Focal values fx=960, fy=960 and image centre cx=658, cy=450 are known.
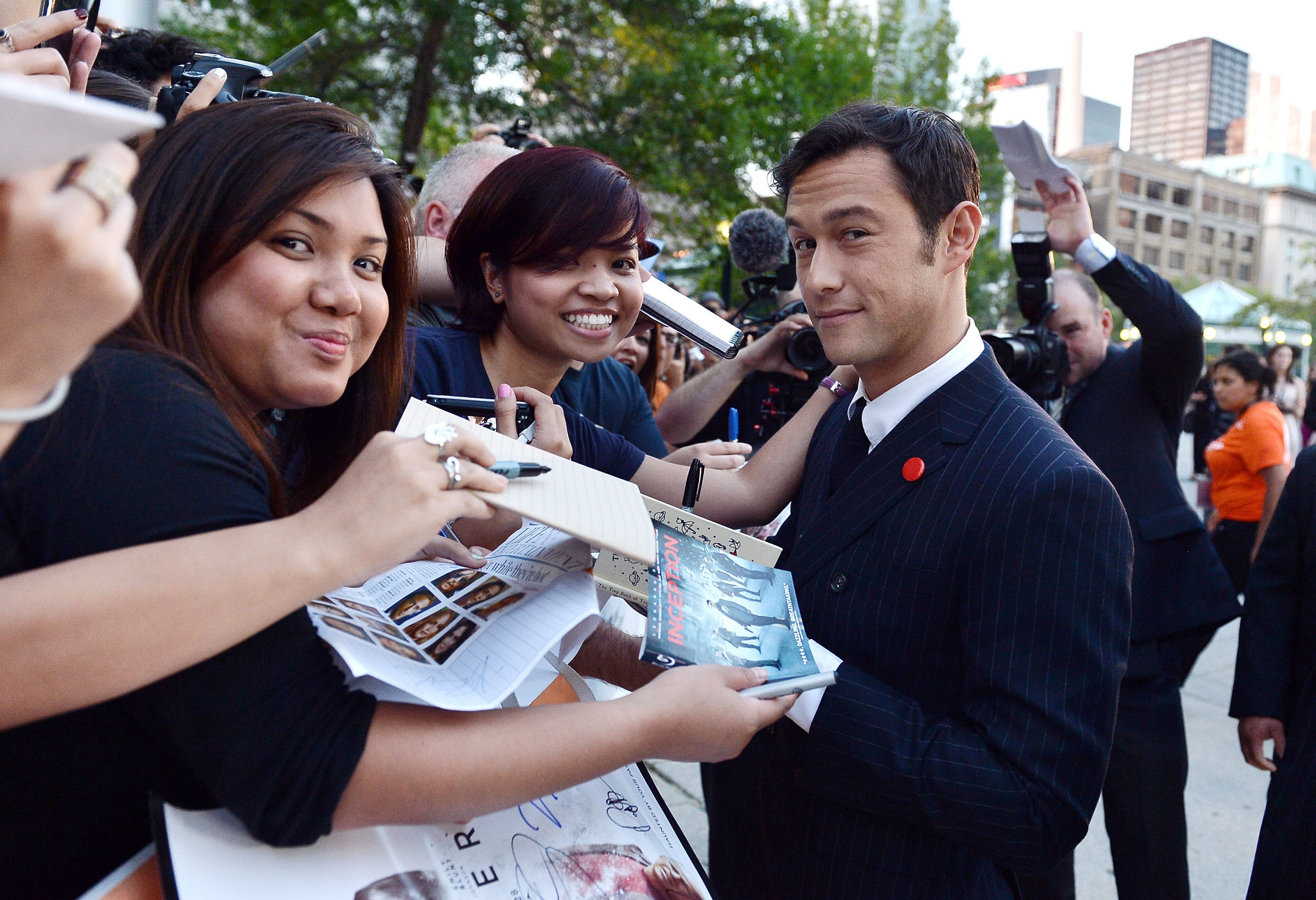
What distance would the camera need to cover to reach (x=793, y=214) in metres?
1.78

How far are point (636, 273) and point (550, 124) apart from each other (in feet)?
24.7

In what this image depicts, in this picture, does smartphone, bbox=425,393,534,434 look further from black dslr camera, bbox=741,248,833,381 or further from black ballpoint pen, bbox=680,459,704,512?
black dslr camera, bbox=741,248,833,381

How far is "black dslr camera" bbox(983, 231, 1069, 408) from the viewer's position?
2838 mm

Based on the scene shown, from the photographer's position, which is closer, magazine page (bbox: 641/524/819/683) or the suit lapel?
magazine page (bbox: 641/524/819/683)

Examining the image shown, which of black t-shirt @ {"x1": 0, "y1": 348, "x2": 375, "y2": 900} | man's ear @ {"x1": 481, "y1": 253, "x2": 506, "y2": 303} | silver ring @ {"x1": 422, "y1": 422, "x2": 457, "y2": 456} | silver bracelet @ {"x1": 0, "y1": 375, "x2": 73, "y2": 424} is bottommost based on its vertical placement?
black t-shirt @ {"x1": 0, "y1": 348, "x2": 375, "y2": 900}

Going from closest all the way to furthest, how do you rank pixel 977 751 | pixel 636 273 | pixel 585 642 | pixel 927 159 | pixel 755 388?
pixel 977 751 < pixel 585 642 < pixel 927 159 < pixel 636 273 < pixel 755 388

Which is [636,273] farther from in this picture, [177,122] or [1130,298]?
[1130,298]

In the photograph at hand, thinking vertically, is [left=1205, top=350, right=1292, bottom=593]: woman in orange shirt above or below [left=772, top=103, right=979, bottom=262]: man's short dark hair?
below

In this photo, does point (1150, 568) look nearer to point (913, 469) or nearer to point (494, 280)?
point (913, 469)

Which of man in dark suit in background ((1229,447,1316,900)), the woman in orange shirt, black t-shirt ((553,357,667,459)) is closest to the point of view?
man in dark suit in background ((1229,447,1316,900))

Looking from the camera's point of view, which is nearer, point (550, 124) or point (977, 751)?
point (977, 751)

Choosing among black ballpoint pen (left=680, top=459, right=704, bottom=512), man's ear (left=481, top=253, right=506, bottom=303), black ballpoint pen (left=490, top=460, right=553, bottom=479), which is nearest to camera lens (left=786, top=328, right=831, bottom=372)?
man's ear (left=481, top=253, right=506, bottom=303)

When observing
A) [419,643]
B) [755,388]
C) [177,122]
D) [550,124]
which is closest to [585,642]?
[419,643]
